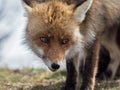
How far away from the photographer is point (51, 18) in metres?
8.84

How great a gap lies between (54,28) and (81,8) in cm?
60

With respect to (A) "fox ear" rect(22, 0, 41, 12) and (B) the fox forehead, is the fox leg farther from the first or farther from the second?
(A) "fox ear" rect(22, 0, 41, 12)

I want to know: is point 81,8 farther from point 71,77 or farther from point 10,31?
point 10,31

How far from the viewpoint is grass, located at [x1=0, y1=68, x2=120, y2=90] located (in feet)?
34.6

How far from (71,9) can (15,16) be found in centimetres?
1072

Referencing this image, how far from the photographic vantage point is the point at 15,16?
19656mm

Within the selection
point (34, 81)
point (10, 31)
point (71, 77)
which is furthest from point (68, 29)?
point (10, 31)

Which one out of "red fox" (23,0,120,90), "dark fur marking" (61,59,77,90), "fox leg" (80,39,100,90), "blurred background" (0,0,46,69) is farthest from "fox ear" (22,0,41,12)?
"blurred background" (0,0,46,69)

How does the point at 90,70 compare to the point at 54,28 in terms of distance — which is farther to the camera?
the point at 90,70

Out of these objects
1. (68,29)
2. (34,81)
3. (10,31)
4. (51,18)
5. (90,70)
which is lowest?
(10,31)

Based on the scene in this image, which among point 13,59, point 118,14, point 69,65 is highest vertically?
point 118,14

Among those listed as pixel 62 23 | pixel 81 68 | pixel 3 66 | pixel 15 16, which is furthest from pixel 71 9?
pixel 15 16

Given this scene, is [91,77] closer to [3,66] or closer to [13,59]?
[3,66]

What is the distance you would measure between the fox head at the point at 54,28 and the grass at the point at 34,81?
4.87ft
